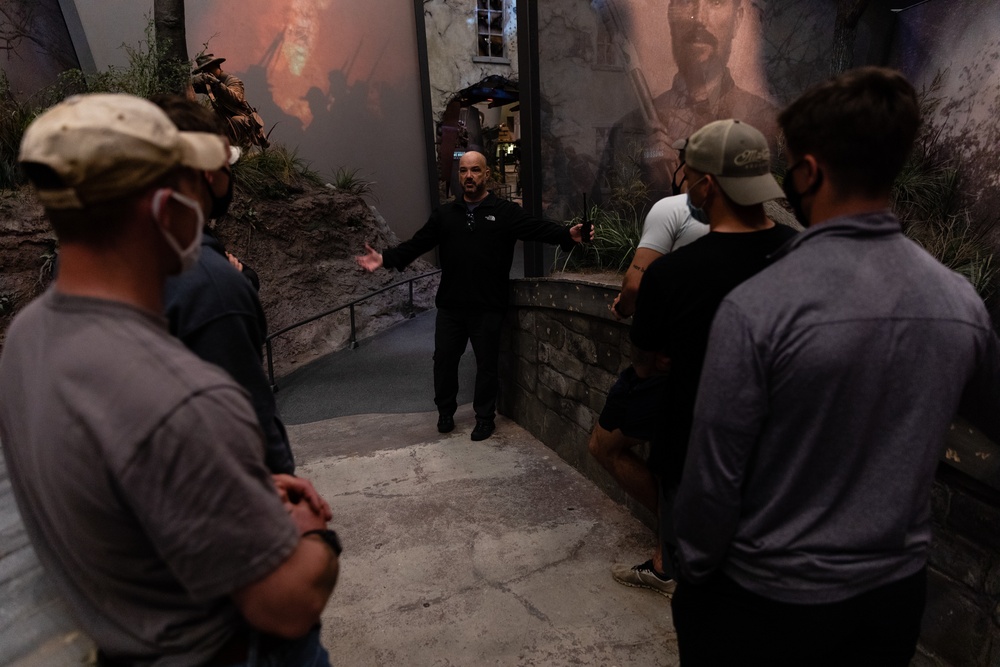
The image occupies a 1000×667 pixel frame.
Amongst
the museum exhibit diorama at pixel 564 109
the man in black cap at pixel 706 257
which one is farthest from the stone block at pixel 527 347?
the man in black cap at pixel 706 257

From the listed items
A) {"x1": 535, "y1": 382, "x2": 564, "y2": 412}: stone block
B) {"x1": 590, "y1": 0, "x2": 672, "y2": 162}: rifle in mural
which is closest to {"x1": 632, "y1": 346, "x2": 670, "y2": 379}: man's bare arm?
{"x1": 535, "y1": 382, "x2": 564, "y2": 412}: stone block

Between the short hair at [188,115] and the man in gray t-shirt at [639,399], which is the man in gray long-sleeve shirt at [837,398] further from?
the short hair at [188,115]

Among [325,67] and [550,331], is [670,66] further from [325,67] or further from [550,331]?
[325,67]

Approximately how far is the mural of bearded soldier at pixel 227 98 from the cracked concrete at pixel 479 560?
14.0ft

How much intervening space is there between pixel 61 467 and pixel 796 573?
3.89ft

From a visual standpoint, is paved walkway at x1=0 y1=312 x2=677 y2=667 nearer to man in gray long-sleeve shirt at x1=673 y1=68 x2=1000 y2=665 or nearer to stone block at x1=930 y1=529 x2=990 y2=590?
stone block at x1=930 y1=529 x2=990 y2=590

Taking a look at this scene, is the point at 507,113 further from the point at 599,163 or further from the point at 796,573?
the point at 796,573

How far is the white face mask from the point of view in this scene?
0.81 meters

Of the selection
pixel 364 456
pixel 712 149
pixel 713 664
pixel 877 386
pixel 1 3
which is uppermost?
pixel 1 3

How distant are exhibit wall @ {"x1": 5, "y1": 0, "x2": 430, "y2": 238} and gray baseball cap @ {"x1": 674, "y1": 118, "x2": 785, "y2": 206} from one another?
795cm

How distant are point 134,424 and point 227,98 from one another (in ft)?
23.0

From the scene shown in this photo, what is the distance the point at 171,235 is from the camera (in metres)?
0.84

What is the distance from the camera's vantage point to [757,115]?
5715 mm

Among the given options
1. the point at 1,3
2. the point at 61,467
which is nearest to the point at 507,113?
the point at 1,3
